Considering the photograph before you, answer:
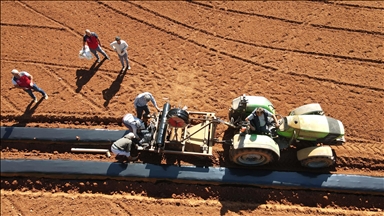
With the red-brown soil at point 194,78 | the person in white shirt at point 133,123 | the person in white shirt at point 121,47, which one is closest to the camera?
the person in white shirt at point 133,123

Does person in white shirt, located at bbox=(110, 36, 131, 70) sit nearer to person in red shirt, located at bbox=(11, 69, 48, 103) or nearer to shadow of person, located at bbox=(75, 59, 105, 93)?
shadow of person, located at bbox=(75, 59, 105, 93)

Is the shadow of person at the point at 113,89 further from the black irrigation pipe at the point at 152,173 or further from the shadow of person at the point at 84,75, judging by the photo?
the black irrigation pipe at the point at 152,173

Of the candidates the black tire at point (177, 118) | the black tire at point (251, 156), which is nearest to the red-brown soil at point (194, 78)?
the black tire at point (251, 156)

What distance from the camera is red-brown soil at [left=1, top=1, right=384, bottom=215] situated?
7270 mm

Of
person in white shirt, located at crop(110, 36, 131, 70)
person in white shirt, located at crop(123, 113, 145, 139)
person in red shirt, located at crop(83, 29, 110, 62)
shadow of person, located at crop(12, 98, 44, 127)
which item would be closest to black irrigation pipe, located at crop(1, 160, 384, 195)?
person in white shirt, located at crop(123, 113, 145, 139)

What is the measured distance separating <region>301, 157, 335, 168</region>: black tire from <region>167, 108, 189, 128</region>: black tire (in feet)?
9.41

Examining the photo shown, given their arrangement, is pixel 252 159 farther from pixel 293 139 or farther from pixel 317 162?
pixel 317 162

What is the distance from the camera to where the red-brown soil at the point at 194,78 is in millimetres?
7270

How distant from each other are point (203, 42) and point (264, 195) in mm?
5068

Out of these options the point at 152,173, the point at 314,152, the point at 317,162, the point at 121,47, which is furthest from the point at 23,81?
the point at 317,162

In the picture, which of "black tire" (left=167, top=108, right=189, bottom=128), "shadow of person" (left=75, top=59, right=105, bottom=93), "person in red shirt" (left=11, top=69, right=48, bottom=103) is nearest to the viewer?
"black tire" (left=167, top=108, right=189, bottom=128)

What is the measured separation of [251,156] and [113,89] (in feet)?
14.9

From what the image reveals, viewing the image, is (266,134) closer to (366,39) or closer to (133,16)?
(366,39)

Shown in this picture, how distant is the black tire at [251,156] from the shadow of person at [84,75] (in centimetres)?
502
